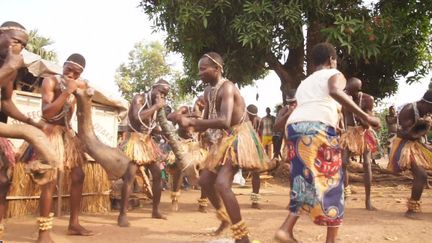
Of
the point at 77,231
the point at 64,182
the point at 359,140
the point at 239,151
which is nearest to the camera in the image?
the point at 239,151

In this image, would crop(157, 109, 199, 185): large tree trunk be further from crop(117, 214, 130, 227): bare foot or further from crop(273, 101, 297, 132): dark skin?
crop(273, 101, 297, 132): dark skin

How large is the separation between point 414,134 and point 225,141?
9.60 feet

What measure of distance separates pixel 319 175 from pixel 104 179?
4.02 m

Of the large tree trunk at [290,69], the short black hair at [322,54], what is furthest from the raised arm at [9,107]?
the large tree trunk at [290,69]

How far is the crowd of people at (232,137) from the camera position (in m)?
3.44

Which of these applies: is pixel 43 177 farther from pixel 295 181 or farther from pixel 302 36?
pixel 302 36

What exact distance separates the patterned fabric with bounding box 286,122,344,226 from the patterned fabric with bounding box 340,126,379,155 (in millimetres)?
3099

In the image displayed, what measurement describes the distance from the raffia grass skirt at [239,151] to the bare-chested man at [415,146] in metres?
2.43

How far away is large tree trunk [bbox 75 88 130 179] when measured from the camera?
412 centimetres

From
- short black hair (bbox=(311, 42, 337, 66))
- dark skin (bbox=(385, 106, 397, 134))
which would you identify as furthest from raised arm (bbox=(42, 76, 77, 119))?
dark skin (bbox=(385, 106, 397, 134))

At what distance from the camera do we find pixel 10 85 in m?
3.68

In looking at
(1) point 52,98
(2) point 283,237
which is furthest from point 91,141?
(2) point 283,237

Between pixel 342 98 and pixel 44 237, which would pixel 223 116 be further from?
pixel 44 237

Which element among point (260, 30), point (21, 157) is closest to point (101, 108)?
point (21, 157)
